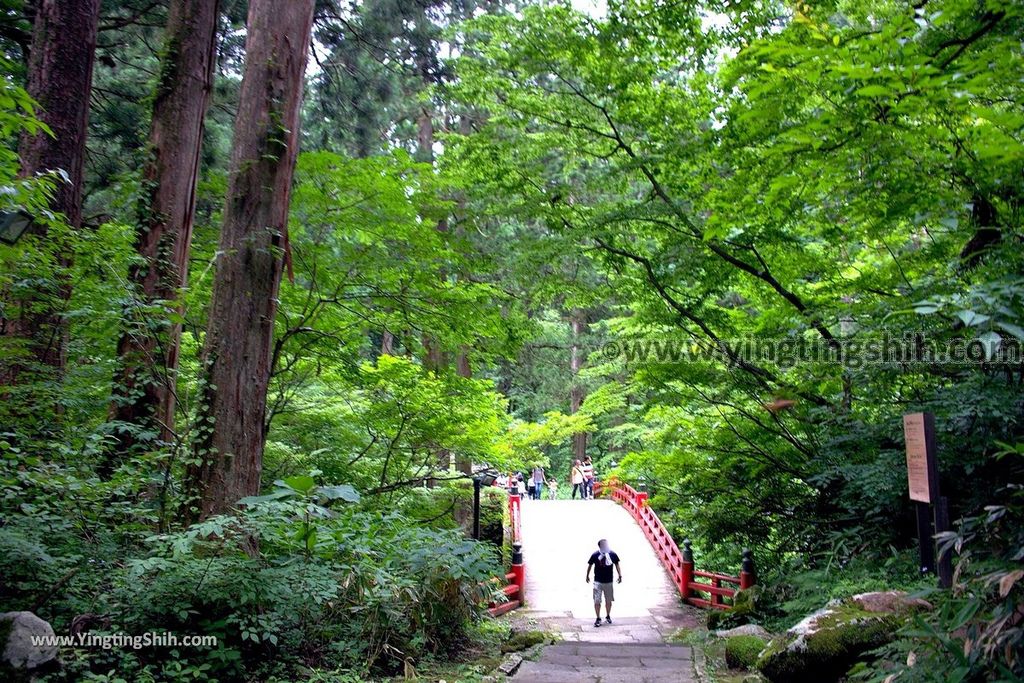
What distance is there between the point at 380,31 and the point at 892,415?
10600 millimetres

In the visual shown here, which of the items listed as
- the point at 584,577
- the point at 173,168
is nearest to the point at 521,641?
the point at 173,168

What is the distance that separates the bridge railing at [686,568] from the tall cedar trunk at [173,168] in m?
9.27

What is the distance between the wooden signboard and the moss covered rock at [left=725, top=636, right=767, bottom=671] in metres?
2.79

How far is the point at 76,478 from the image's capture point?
504cm

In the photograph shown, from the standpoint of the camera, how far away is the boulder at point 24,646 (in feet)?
12.4

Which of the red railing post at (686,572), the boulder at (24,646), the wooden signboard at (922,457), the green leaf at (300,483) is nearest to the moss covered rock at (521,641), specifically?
the green leaf at (300,483)

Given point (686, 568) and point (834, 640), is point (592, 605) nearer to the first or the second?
point (686, 568)

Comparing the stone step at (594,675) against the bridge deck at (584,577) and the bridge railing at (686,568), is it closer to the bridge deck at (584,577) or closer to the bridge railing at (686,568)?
the bridge deck at (584,577)

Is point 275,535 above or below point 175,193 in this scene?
below

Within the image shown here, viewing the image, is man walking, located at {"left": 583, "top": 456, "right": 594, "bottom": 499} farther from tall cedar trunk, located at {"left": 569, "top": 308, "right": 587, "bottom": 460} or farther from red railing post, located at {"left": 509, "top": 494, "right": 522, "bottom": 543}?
red railing post, located at {"left": 509, "top": 494, "right": 522, "bottom": 543}

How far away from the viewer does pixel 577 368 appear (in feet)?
102

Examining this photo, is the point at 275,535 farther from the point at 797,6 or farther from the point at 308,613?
the point at 797,6

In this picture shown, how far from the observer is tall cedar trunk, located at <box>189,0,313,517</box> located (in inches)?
217

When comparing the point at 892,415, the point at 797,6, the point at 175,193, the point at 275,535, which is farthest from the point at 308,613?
the point at 797,6
